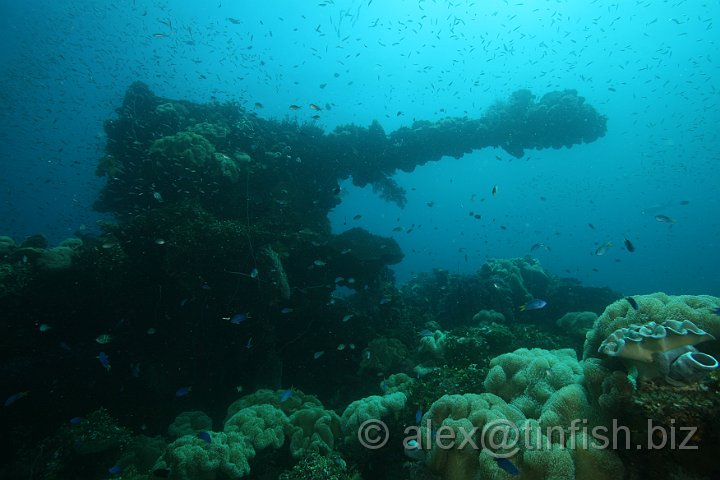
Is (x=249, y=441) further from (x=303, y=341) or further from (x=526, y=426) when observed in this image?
(x=303, y=341)

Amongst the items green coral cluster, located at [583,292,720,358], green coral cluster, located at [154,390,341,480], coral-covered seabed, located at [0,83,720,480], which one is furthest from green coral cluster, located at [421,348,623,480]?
green coral cluster, located at [154,390,341,480]

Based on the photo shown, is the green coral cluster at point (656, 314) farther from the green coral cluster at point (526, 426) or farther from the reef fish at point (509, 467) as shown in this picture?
the reef fish at point (509, 467)

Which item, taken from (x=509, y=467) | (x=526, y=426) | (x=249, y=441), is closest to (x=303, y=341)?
(x=249, y=441)

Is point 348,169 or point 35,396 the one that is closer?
point 35,396

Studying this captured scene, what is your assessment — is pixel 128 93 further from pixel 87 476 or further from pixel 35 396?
pixel 87 476

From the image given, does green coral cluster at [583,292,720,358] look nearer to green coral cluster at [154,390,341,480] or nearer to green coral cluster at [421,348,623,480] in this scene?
green coral cluster at [421,348,623,480]

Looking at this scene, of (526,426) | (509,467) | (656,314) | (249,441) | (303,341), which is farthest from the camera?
(303,341)

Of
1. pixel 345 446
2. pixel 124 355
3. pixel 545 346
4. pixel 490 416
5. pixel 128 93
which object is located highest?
pixel 128 93

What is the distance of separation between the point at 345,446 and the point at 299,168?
1210cm

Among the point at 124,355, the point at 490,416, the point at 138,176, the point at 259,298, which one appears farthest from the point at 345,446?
the point at 138,176

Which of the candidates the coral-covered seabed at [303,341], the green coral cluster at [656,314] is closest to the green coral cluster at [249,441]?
the coral-covered seabed at [303,341]

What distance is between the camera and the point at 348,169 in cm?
1648

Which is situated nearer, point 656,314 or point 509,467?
point 509,467

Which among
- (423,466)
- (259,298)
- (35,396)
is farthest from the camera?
(259,298)
